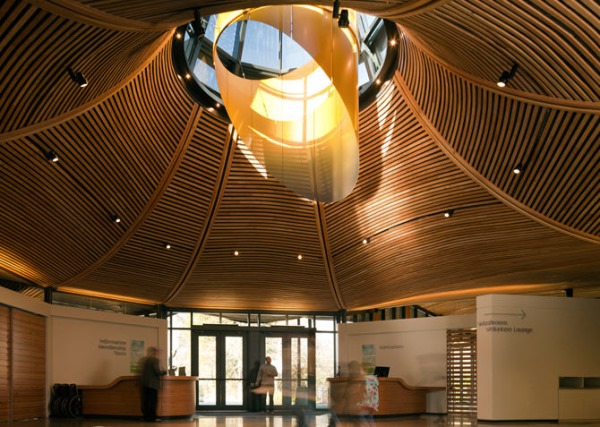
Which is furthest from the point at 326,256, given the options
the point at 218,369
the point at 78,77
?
the point at 78,77

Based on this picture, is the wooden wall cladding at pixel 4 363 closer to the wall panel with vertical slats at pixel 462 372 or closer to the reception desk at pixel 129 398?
the reception desk at pixel 129 398

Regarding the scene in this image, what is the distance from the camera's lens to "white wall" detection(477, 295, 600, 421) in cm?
1587

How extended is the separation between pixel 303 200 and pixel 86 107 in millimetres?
6420

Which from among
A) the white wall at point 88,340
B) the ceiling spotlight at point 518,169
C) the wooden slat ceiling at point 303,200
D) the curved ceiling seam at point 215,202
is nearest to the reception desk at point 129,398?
the white wall at point 88,340

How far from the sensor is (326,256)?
Answer: 20.2 m

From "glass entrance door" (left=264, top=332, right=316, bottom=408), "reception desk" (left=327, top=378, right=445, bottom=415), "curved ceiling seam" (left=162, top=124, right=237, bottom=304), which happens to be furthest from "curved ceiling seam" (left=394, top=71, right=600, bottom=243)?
"glass entrance door" (left=264, top=332, right=316, bottom=408)

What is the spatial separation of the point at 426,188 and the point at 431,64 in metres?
3.36

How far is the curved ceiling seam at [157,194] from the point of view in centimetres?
1606

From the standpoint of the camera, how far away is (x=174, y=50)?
14719 millimetres

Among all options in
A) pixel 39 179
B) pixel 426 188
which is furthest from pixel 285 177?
pixel 39 179

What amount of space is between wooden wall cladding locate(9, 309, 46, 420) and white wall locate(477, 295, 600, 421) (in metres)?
9.10

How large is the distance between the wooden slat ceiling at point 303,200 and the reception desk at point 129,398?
2.62m

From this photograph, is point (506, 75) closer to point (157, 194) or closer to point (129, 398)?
point (157, 194)

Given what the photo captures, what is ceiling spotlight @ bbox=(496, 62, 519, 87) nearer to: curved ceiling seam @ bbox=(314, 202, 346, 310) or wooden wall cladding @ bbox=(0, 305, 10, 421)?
curved ceiling seam @ bbox=(314, 202, 346, 310)
